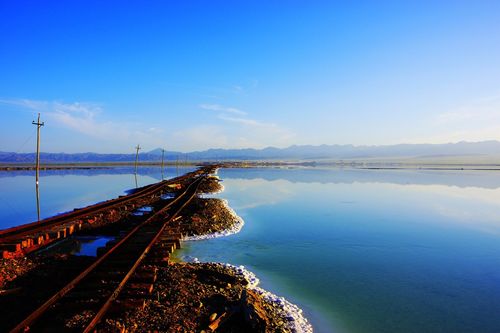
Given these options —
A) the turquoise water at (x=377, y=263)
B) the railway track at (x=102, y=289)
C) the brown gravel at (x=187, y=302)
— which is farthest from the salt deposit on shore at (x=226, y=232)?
the brown gravel at (x=187, y=302)

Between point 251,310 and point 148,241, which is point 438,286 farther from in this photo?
point 148,241

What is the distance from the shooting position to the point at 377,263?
1217 centimetres

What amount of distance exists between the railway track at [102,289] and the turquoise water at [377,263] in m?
2.61

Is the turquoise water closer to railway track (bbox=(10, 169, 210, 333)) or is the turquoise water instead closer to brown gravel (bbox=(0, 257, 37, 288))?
railway track (bbox=(10, 169, 210, 333))

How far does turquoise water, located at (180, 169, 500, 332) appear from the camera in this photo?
8.18m

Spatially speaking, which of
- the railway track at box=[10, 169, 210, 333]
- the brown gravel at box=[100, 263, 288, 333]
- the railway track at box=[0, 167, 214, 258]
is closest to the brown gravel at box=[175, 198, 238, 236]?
the railway track at box=[0, 167, 214, 258]

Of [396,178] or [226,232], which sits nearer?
[226,232]

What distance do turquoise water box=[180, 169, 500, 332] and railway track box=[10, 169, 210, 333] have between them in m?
2.61

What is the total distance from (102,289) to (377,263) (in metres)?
9.04

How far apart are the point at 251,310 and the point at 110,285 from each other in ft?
10.9

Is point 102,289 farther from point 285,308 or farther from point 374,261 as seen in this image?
point 374,261

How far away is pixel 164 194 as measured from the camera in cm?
3145

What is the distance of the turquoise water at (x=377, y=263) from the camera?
8.18 meters

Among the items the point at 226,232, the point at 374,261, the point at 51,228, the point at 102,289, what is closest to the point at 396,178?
the point at 226,232
